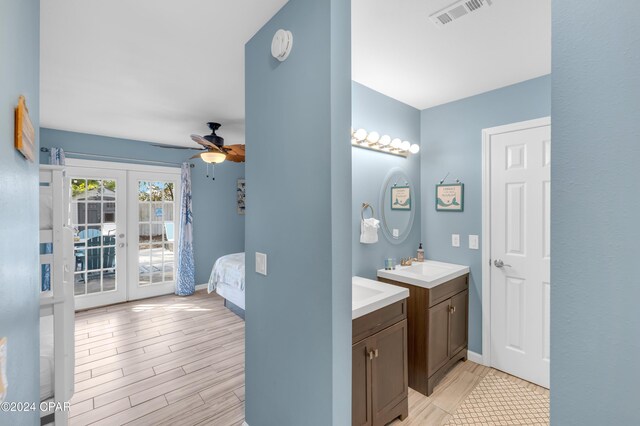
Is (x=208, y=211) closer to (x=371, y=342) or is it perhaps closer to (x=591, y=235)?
(x=371, y=342)

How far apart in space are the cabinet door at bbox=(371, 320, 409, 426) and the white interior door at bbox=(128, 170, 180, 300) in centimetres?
424

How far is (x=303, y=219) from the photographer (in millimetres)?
1343

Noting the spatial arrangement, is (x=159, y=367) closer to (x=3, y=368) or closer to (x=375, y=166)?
(x=3, y=368)

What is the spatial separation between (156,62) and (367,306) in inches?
90.4

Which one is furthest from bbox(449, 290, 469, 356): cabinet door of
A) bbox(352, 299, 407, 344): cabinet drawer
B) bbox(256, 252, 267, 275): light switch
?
bbox(256, 252, 267, 275): light switch

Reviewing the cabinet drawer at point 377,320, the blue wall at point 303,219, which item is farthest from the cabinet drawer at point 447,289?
the blue wall at point 303,219

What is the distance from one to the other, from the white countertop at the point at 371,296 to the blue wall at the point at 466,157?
1139 millimetres

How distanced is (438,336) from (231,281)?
2.57m

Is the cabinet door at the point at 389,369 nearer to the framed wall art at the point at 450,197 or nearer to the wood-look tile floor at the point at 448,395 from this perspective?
the wood-look tile floor at the point at 448,395

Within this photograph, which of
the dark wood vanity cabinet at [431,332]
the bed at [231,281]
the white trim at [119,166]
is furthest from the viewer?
the white trim at [119,166]

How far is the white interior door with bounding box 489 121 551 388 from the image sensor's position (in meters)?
2.28

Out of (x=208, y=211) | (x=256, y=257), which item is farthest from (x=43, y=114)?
(x=256, y=257)

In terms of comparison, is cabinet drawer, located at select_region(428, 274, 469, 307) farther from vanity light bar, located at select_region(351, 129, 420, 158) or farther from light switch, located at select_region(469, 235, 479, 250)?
vanity light bar, located at select_region(351, 129, 420, 158)

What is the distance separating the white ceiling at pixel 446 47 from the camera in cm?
154
